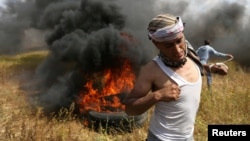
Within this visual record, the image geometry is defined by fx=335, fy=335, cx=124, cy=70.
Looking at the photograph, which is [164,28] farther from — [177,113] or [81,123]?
[81,123]

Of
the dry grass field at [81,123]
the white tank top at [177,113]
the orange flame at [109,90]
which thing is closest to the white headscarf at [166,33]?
the white tank top at [177,113]

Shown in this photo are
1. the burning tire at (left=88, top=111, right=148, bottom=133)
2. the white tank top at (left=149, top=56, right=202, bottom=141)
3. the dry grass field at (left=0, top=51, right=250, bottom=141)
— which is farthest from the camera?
the burning tire at (left=88, top=111, right=148, bottom=133)

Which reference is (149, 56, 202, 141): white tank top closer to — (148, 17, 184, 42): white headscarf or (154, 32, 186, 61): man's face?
(154, 32, 186, 61): man's face

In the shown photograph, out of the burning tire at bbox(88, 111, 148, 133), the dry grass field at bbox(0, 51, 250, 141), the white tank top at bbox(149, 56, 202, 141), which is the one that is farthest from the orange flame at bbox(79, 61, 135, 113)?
the white tank top at bbox(149, 56, 202, 141)

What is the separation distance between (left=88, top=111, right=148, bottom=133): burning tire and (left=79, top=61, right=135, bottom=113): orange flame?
0.93 metres

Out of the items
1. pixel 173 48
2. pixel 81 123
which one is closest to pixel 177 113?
pixel 173 48

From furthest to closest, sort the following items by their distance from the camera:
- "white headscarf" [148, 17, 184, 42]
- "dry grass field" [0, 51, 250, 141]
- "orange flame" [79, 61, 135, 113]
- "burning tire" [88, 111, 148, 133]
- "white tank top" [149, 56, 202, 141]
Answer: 1. "orange flame" [79, 61, 135, 113]
2. "burning tire" [88, 111, 148, 133]
3. "dry grass field" [0, 51, 250, 141]
4. "white tank top" [149, 56, 202, 141]
5. "white headscarf" [148, 17, 184, 42]

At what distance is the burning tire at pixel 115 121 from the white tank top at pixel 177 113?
169 inches

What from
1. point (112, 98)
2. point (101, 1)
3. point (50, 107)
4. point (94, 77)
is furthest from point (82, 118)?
point (101, 1)

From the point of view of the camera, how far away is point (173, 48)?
8.22ft

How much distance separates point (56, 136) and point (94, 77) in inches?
243

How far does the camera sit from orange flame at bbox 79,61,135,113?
9.20 m

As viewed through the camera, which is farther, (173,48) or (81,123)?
(81,123)

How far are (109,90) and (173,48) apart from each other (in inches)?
334
